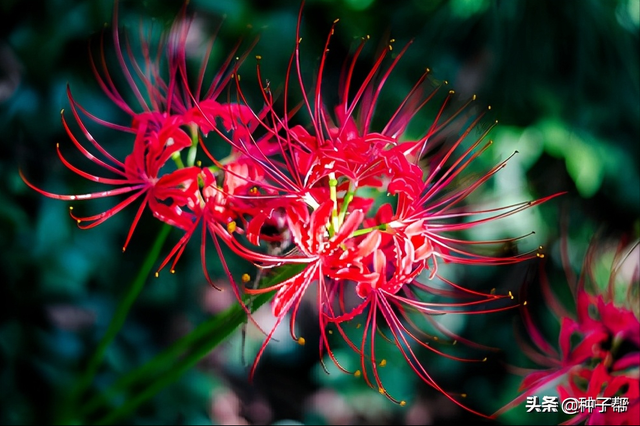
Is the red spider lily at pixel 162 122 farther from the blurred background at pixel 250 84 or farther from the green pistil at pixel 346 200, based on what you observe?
the green pistil at pixel 346 200

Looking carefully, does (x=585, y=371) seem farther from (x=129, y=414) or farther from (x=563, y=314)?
(x=129, y=414)

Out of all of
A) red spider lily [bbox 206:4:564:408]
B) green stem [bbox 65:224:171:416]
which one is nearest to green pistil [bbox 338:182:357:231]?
red spider lily [bbox 206:4:564:408]

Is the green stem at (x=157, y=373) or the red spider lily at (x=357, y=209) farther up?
the red spider lily at (x=357, y=209)

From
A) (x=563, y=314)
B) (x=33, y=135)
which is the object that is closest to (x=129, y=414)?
(x=33, y=135)

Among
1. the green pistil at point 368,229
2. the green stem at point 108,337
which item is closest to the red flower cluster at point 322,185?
the green pistil at point 368,229

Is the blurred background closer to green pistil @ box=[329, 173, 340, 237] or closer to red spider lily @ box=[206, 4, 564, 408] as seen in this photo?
red spider lily @ box=[206, 4, 564, 408]

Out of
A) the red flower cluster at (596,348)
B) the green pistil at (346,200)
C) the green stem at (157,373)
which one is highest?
the green pistil at (346,200)

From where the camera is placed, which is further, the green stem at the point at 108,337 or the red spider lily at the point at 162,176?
the green stem at the point at 108,337
